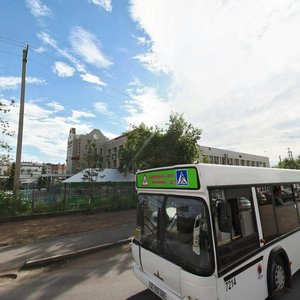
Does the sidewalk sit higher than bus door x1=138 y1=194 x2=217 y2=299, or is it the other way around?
bus door x1=138 y1=194 x2=217 y2=299

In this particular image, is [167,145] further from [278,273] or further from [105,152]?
[105,152]

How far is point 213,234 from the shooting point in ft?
10.6

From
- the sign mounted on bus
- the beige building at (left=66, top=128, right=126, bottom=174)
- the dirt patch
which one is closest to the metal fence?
the dirt patch

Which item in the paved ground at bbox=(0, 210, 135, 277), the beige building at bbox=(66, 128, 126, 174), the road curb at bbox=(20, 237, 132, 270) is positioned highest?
the beige building at bbox=(66, 128, 126, 174)

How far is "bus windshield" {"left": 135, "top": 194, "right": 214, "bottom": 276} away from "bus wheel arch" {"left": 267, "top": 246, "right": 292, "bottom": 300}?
1.64 m

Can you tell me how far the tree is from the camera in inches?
778

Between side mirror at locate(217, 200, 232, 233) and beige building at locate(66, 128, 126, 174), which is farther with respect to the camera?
beige building at locate(66, 128, 126, 174)

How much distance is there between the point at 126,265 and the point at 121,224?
18.2 ft

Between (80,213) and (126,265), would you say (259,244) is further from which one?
(80,213)

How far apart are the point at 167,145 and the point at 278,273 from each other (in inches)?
620

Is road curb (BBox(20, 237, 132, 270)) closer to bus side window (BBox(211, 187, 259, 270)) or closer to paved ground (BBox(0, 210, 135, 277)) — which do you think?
paved ground (BBox(0, 210, 135, 277))

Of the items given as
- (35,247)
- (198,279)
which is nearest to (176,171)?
(198,279)

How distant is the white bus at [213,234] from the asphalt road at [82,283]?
30.4 inches

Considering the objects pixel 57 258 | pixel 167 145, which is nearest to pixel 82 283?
pixel 57 258
